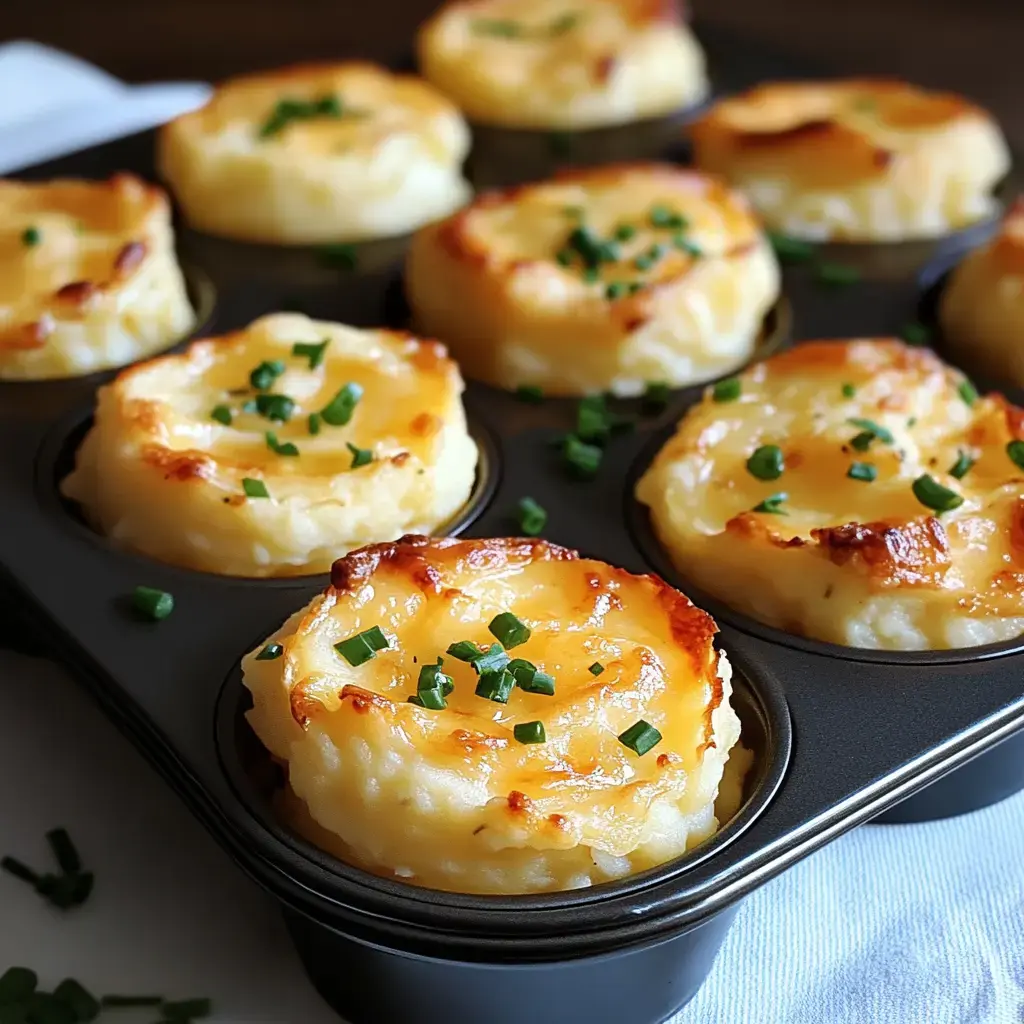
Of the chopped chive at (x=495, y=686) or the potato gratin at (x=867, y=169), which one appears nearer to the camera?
the chopped chive at (x=495, y=686)

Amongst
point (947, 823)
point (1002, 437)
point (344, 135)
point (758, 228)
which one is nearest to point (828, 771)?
point (947, 823)

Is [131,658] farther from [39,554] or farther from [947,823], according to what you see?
[947,823]

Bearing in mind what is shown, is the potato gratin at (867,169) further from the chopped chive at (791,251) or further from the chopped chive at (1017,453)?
the chopped chive at (1017,453)

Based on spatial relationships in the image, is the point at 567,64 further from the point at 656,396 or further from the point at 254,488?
the point at 254,488

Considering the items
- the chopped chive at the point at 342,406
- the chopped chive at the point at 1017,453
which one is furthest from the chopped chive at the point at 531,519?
the chopped chive at the point at 1017,453

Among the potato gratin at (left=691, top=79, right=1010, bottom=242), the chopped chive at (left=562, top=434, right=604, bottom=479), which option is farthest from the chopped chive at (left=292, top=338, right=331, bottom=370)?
the potato gratin at (left=691, top=79, right=1010, bottom=242)

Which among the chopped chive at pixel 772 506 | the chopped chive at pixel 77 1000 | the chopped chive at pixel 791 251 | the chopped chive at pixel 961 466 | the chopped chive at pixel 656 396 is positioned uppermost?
the chopped chive at pixel 961 466
